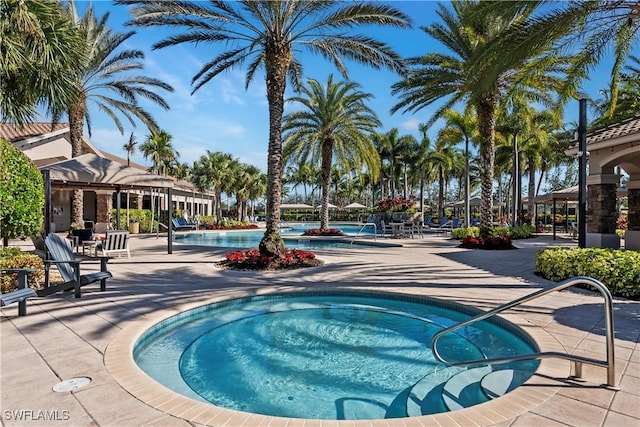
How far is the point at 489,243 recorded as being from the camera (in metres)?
15.8

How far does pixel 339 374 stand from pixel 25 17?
8519 millimetres

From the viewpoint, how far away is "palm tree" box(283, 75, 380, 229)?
2211cm

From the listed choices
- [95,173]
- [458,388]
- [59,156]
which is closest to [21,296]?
[458,388]

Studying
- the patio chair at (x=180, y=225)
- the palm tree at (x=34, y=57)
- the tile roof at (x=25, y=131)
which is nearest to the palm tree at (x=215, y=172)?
the patio chair at (x=180, y=225)

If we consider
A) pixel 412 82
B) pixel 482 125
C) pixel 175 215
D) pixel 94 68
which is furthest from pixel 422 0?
pixel 175 215

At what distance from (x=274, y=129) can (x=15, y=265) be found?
697 centimetres

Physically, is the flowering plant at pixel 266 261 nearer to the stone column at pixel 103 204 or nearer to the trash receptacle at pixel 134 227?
the trash receptacle at pixel 134 227

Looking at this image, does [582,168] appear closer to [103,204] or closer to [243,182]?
[103,204]

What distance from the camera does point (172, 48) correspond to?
11.8 metres

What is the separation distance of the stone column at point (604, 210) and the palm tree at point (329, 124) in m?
12.7

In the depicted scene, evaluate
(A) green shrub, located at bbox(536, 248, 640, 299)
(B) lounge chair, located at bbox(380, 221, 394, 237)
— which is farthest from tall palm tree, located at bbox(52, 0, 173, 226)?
(A) green shrub, located at bbox(536, 248, 640, 299)

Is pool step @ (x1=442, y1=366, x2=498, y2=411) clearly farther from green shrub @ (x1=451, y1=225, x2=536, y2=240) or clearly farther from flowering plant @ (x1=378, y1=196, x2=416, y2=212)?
flowering plant @ (x1=378, y1=196, x2=416, y2=212)

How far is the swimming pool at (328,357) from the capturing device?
148 inches

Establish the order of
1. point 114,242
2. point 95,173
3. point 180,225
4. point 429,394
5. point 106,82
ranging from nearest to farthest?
point 429,394 → point 95,173 → point 114,242 → point 106,82 → point 180,225
